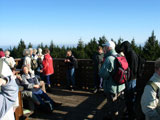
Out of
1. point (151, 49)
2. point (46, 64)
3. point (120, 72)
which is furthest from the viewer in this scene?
point (151, 49)

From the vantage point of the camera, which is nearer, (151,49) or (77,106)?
(77,106)

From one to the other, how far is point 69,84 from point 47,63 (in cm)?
128

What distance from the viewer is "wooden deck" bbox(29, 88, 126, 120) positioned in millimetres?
4136

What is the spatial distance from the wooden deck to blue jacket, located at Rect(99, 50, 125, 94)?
105cm

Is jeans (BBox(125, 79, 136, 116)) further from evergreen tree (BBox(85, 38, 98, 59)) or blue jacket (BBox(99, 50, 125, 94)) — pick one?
evergreen tree (BBox(85, 38, 98, 59))

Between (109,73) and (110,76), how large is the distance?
91mm

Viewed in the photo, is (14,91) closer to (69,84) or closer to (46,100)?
(46,100)

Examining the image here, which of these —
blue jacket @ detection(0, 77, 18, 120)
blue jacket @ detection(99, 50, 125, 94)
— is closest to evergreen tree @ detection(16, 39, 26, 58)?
blue jacket @ detection(99, 50, 125, 94)

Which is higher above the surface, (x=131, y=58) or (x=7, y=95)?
(x=131, y=58)

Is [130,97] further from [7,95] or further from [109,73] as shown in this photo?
[7,95]

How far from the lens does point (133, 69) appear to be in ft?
12.4

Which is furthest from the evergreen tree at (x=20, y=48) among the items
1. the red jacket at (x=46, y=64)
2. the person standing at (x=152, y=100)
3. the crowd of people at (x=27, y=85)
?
the person standing at (x=152, y=100)

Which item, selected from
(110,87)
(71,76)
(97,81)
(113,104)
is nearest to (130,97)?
(113,104)

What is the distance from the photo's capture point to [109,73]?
130 inches
